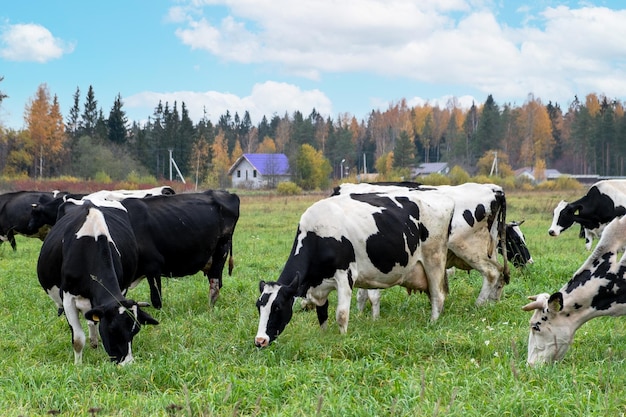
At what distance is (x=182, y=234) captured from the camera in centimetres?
1005

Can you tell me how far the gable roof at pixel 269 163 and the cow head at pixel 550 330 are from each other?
76.8 meters

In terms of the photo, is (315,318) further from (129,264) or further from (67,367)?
(67,367)

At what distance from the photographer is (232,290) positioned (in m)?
10.9

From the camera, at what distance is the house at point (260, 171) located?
86.8 meters

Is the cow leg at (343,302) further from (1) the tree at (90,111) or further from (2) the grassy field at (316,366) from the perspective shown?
(1) the tree at (90,111)

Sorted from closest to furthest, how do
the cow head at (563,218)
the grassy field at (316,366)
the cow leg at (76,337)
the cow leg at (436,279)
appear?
1. the grassy field at (316,366)
2. the cow leg at (76,337)
3. the cow leg at (436,279)
4. the cow head at (563,218)

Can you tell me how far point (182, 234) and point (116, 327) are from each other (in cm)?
363

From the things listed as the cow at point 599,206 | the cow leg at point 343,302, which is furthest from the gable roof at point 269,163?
the cow leg at point 343,302

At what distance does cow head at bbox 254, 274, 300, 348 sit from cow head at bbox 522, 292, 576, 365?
8.46ft

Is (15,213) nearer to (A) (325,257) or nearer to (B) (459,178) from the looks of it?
(A) (325,257)

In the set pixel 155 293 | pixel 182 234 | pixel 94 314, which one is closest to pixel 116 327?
pixel 94 314

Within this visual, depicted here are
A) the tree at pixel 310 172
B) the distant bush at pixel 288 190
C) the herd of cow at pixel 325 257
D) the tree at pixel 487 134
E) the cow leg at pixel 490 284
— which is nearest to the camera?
the herd of cow at pixel 325 257

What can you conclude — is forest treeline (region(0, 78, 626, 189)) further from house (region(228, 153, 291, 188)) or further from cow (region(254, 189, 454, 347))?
cow (region(254, 189, 454, 347))

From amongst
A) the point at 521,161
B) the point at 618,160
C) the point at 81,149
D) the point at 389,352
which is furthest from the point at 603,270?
the point at 521,161
